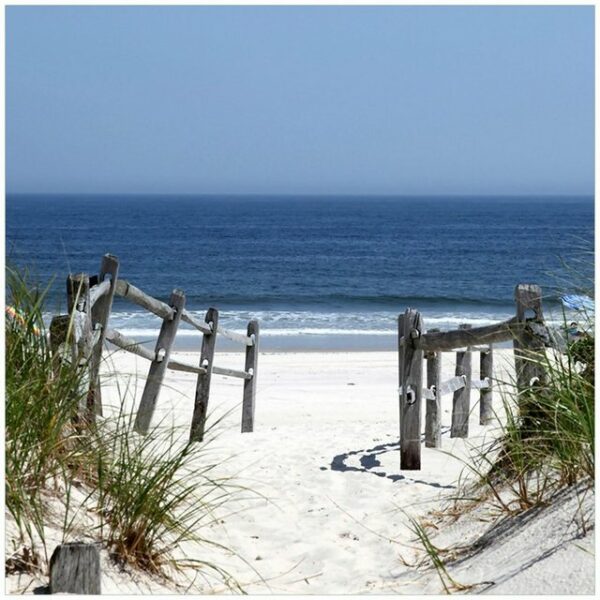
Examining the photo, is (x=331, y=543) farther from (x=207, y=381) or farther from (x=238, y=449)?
(x=207, y=381)

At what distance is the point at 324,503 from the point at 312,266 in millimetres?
40705

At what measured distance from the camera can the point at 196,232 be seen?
74.9 m

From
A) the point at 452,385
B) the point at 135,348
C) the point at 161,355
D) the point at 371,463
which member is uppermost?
the point at 135,348

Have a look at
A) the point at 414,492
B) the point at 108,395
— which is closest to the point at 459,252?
the point at 108,395

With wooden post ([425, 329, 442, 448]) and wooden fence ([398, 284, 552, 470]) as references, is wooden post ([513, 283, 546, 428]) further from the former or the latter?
wooden post ([425, 329, 442, 448])

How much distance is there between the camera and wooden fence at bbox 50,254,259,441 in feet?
17.0

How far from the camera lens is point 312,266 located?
4678 centimetres

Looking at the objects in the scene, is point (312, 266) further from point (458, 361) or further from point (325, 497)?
point (325, 497)

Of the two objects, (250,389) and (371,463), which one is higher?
(250,389)

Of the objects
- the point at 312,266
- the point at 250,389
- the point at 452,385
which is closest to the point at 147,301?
the point at 250,389

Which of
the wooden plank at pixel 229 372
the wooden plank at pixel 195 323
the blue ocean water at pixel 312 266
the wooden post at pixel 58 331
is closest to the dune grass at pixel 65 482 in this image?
the wooden post at pixel 58 331

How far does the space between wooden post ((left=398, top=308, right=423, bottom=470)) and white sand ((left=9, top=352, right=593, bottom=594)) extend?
0.14 metres

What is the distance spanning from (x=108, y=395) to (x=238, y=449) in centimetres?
392

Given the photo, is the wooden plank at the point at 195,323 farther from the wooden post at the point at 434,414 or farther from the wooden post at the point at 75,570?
the wooden post at the point at 75,570
